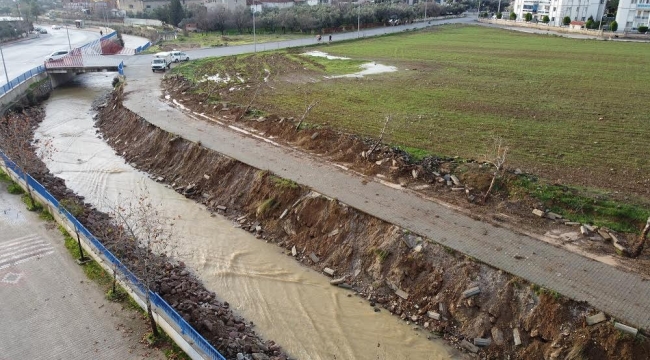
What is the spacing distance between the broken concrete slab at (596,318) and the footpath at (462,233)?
0.34 metres

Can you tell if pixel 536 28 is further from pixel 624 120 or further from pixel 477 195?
pixel 477 195

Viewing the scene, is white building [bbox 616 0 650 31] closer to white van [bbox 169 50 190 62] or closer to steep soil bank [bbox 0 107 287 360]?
white van [bbox 169 50 190 62]

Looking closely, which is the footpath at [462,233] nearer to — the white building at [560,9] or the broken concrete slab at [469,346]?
the broken concrete slab at [469,346]

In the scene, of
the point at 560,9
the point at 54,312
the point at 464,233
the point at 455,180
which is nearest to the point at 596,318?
the point at 464,233

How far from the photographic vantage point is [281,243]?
1939cm

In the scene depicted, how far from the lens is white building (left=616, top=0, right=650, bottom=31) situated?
79875mm

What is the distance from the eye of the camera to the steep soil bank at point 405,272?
43.5 ft

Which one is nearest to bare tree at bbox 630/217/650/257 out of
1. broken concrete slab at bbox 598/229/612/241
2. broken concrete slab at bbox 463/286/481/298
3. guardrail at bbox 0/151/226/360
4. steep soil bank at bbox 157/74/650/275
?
→ steep soil bank at bbox 157/74/650/275

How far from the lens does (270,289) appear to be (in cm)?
1700

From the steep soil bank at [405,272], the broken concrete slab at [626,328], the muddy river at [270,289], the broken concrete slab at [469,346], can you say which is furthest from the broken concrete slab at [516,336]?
the broken concrete slab at [626,328]

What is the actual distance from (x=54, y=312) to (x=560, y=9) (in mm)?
105312

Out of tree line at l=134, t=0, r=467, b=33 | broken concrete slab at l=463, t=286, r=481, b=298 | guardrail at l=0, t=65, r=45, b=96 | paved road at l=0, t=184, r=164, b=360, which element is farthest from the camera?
tree line at l=134, t=0, r=467, b=33

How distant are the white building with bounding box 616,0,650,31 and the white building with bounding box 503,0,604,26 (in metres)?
13.0

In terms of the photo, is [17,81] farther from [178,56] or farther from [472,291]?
[472,291]
